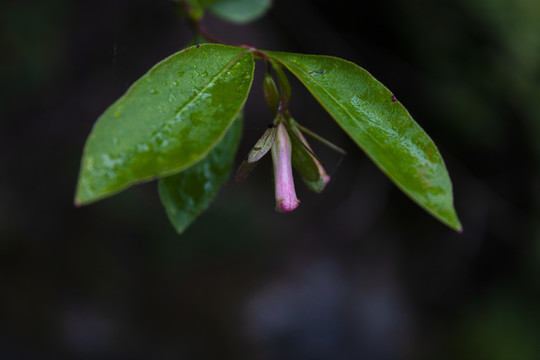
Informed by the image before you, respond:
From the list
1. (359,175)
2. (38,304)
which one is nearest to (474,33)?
(359,175)

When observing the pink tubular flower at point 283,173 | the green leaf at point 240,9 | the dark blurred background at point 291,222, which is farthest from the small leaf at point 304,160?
the dark blurred background at point 291,222

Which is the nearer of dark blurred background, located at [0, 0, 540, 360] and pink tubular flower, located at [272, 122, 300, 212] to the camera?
pink tubular flower, located at [272, 122, 300, 212]

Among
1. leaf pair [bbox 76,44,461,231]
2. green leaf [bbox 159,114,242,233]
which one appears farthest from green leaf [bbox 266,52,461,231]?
green leaf [bbox 159,114,242,233]

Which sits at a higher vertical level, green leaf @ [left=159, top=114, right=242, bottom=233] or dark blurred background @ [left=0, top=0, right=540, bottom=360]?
green leaf @ [left=159, top=114, right=242, bottom=233]

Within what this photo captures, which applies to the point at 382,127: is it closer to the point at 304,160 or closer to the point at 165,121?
the point at 304,160

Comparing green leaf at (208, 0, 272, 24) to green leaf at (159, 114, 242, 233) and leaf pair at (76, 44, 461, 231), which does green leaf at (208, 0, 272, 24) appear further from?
leaf pair at (76, 44, 461, 231)
